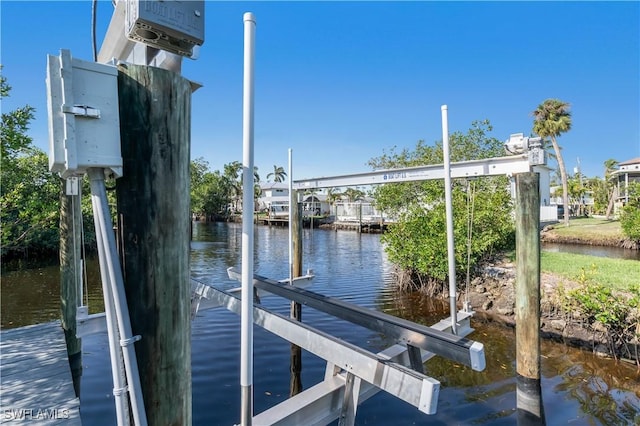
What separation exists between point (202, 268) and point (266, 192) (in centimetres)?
4801

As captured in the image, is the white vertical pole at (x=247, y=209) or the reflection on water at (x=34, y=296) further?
the reflection on water at (x=34, y=296)

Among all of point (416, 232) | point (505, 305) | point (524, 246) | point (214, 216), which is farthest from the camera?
point (214, 216)

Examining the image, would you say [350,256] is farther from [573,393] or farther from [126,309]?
[126,309]

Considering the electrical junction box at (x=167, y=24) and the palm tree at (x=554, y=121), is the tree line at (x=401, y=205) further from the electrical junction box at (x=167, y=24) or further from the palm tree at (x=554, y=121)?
the palm tree at (x=554, y=121)

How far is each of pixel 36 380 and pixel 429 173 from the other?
597 centimetres

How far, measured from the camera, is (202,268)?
52.5 ft

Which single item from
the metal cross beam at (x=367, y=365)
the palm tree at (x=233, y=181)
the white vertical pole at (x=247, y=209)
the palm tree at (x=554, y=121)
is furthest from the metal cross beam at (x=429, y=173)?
the palm tree at (x=233, y=181)

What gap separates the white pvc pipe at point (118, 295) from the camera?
1500 mm

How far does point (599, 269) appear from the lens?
9055 mm

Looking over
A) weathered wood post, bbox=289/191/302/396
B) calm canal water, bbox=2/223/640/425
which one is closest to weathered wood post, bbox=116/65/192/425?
calm canal water, bbox=2/223/640/425

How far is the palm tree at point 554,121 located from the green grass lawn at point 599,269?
2368 cm

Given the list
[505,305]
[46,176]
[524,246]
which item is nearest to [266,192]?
[46,176]

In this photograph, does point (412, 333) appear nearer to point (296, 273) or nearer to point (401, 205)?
point (296, 273)

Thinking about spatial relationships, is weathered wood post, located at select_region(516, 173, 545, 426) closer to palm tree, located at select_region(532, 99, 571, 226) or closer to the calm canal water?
the calm canal water
